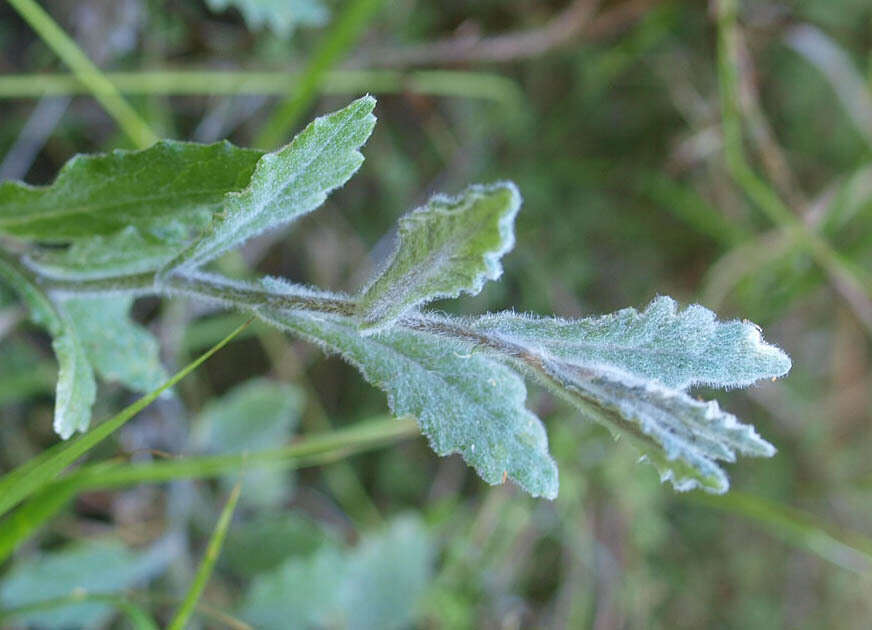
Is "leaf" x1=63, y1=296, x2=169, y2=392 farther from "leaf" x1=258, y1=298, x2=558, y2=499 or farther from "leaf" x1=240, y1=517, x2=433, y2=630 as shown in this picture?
"leaf" x1=240, y1=517, x2=433, y2=630

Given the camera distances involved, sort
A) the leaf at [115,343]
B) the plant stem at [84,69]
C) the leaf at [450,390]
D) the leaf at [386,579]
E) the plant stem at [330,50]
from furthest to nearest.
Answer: the leaf at [386,579], the plant stem at [330,50], the plant stem at [84,69], the leaf at [115,343], the leaf at [450,390]

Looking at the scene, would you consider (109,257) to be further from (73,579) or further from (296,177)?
(73,579)

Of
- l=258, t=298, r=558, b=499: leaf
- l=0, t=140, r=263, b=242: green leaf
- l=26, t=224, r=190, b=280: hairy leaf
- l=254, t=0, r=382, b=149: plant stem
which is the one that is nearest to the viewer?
Answer: l=258, t=298, r=558, b=499: leaf

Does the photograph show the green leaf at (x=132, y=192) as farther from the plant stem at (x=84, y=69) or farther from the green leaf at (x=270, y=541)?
the green leaf at (x=270, y=541)

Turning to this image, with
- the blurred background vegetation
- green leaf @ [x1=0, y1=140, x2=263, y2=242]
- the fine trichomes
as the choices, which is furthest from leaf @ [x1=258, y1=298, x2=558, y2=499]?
the blurred background vegetation

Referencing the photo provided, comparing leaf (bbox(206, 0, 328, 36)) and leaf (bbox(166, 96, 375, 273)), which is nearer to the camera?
leaf (bbox(166, 96, 375, 273))

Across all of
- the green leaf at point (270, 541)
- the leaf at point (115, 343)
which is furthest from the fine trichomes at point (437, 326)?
the green leaf at point (270, 541)

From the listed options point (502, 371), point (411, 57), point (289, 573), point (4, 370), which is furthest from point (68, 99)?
point (502, 371)
